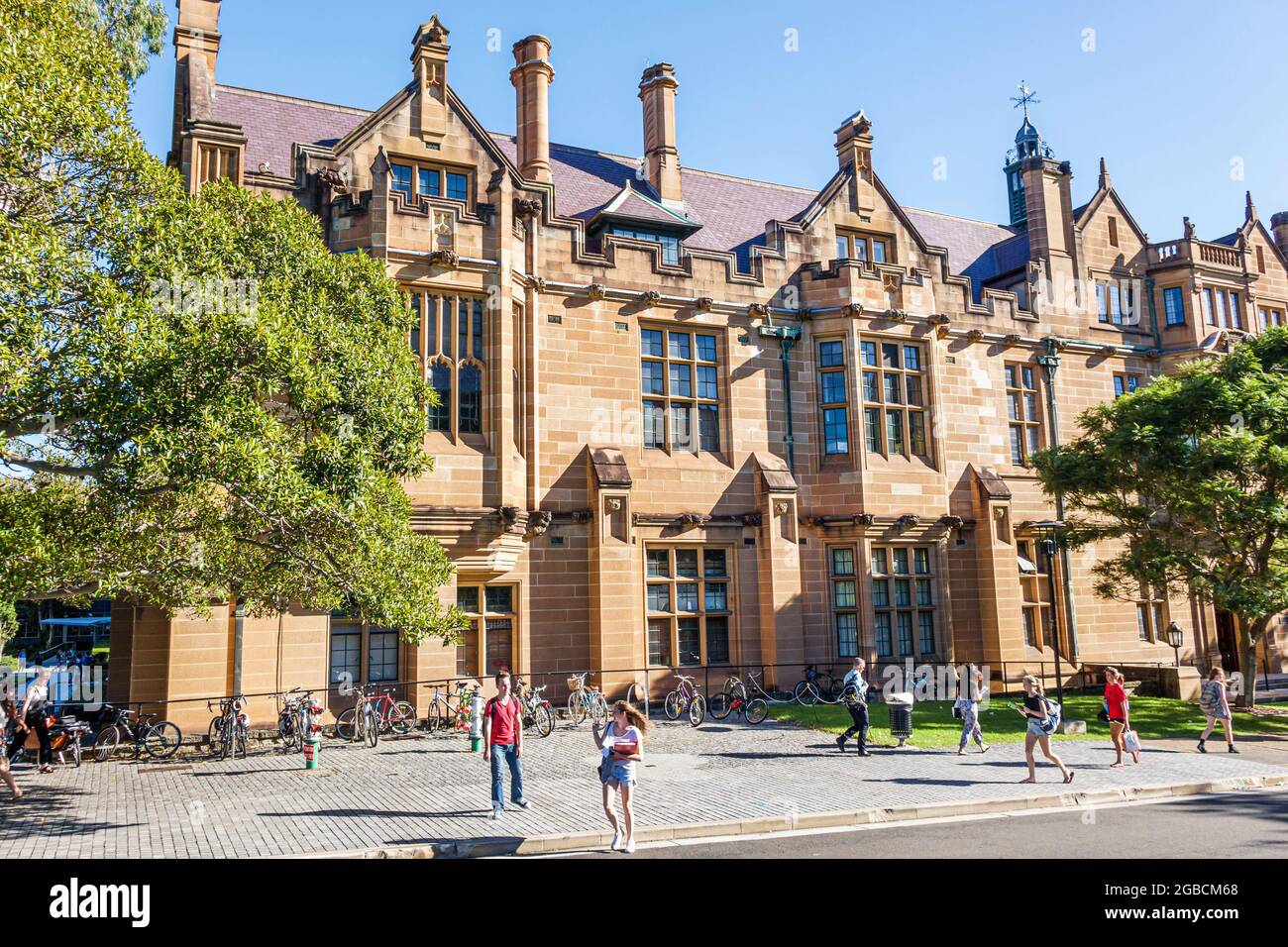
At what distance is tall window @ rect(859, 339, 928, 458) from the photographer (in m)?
25.0

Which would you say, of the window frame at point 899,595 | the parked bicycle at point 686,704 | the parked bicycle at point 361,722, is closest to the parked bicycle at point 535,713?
the parked bicycle at point 361,722

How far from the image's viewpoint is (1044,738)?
14234 millimetres

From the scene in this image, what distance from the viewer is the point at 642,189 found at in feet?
Result: 92.3

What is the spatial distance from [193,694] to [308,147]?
1179cm

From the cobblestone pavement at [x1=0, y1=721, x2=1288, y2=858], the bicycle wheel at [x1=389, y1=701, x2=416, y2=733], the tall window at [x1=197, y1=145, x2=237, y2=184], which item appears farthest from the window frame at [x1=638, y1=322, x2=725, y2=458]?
the tall window at [x1=197, y1=145, x2=237, y2=184]

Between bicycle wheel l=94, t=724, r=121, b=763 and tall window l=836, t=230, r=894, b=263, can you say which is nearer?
bicycle wheel l=94, t=724, r=121, b=763

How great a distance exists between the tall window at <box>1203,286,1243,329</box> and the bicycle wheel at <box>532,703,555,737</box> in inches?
993

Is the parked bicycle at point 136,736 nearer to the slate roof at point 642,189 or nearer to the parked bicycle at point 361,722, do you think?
the parked bicycle at point 361,722

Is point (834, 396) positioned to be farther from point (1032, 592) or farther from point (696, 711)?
point (696, 711)

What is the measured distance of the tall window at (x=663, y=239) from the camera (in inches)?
979

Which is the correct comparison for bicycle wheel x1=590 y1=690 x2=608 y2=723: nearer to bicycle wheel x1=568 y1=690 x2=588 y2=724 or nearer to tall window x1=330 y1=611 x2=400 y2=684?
bicycle wheel x1=568 y1=690 x2=588 y2=724

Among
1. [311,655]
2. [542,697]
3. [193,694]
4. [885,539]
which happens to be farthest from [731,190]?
[193,694]

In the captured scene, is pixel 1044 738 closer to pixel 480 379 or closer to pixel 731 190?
pixel 480 379

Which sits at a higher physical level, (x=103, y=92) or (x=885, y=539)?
(x=103, y=92)
